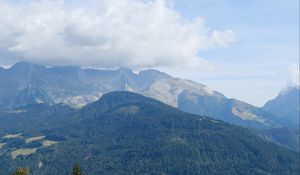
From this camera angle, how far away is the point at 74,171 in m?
196

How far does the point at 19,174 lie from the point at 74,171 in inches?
920

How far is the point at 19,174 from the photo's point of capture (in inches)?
7864
